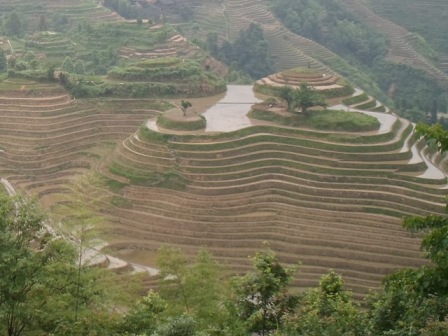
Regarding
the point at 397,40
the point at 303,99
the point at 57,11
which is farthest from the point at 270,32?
the point at 303,99

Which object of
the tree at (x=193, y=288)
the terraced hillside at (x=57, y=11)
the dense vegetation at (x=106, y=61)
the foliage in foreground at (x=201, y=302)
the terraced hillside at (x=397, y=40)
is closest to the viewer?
the foliage in foreground at (x=201, y=302)

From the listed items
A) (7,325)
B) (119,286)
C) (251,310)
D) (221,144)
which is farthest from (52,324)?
(221,144)

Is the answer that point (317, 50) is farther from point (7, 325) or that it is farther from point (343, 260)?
point (7, 325)

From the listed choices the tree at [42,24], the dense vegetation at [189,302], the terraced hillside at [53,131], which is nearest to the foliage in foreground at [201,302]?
the dense vegetation at [189,302]

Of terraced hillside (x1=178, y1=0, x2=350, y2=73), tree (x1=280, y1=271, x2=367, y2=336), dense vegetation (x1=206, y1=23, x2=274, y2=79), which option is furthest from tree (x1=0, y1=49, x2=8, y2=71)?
tree (x1=280, y1=271, x2=367, y2=336)

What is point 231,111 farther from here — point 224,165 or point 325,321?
point 325,321

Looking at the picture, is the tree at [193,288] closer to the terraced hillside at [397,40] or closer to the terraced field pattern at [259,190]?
the terraced field pattern at [259,190]
